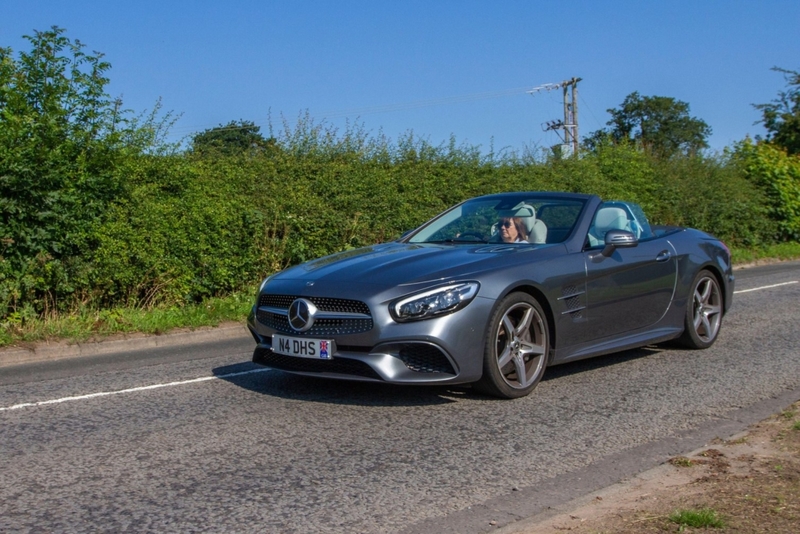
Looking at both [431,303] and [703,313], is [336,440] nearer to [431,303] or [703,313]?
[431,303]

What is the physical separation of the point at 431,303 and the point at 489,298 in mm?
432

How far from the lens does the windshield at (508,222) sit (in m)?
7.44

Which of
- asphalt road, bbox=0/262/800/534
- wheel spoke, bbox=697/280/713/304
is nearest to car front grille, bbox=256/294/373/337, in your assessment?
asphalt road, bbox=0/262/800/534

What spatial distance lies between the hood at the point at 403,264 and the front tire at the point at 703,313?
2.32m

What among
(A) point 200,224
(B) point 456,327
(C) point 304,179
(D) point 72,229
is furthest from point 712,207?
(B) point 456,327

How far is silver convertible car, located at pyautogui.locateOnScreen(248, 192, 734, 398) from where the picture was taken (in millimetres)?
6012

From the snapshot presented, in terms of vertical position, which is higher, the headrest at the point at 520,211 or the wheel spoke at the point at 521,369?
the headrest at the point at 520,211

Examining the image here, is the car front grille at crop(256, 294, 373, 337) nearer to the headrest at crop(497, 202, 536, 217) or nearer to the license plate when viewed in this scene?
the license plate

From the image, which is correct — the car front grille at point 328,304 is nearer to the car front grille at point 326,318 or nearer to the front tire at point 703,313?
the car front grille at point 326,318

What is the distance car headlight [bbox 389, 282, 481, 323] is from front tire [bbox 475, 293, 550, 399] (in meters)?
0.29

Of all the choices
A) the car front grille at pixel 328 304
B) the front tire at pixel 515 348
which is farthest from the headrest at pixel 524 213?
the car front grille at pixel 328 304

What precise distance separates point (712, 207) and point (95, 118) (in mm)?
17065

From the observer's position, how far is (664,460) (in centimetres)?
508

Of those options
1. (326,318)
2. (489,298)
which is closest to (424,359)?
(489,298)
